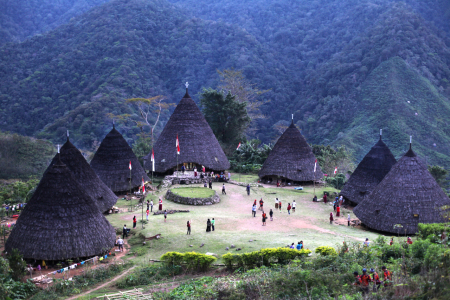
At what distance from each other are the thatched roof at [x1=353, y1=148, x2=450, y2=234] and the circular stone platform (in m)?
10.6

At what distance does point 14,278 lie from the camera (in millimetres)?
18562

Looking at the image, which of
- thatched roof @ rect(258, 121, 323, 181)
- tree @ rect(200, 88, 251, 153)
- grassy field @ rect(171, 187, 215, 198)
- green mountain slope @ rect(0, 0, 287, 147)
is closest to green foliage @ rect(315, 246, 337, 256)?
grassy field @ rect(171, 187, 215, 198)

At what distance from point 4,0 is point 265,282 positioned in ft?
328

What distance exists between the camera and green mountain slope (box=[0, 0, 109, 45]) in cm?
9256

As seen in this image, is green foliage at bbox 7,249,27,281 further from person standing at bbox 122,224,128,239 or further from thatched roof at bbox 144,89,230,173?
thatched roof at bbox 144,89,230,173

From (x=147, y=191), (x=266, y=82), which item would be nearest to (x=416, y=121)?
(x=266, y=82)

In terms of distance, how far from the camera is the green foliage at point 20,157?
51.3 m

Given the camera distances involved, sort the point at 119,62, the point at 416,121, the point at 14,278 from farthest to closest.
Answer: the point at 119,62, the point at 416,121, the point at 14,278

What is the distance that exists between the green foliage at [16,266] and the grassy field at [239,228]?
5350mm

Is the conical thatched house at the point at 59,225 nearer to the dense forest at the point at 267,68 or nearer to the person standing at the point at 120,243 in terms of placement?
the person standing at the point at 120,243

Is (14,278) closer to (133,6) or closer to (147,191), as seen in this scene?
(147,191)

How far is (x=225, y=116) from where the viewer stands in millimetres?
52844

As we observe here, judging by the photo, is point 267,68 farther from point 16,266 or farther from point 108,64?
point 16,266

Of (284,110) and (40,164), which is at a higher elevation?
(284,110)
